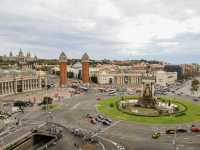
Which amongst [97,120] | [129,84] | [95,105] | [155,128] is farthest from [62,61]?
[155,128]

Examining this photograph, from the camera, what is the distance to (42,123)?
70.6m

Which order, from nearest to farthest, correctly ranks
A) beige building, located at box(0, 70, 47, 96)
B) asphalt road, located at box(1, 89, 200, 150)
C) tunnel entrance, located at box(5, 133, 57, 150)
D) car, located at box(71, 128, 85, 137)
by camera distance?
asphalt road, located at box(1, 89, 200, 150), tunnel entrance, located at box(5, 133, 57, 150), car, located at box(71, 128, 85, 137), beige building, located at box(0, 70, 47, 96)

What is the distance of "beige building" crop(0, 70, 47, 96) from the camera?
12456cm

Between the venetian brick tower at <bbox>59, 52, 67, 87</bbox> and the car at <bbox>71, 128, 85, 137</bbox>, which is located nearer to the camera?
the car at <bbox>71, 128, 85, 137</bbox>

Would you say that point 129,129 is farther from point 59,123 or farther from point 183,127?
point 59,123

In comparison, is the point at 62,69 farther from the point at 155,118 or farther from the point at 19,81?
the point at 155,118

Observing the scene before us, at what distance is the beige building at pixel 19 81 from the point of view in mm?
124562

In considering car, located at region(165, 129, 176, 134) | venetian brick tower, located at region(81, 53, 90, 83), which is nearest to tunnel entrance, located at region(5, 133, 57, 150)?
car, located at region(165, 129, 176, 134)

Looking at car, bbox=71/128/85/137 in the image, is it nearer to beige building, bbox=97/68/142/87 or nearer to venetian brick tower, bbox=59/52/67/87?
venetian brick tower, bbox=59/52/67/87

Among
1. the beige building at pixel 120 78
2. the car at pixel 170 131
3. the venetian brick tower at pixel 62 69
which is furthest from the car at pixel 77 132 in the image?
the beige building at pixel 120 78

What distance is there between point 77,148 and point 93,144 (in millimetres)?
4028

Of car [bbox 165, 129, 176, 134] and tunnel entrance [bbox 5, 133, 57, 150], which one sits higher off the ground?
car [bbox 165, 129, 176, 134]

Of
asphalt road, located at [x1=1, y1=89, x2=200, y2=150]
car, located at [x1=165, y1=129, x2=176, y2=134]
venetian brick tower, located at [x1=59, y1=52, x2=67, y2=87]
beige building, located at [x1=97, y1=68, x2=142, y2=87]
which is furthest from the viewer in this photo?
beige building, located at [x1=97, y1=68, x2=142, y2=87]

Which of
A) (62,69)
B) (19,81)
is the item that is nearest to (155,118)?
(19,81)
